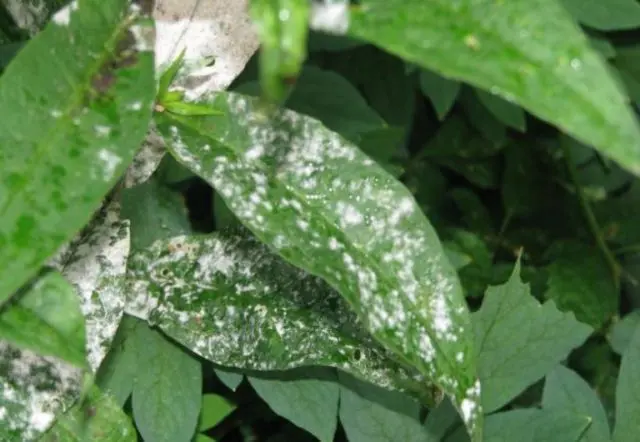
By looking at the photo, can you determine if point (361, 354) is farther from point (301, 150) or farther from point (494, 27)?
point (494, 27)

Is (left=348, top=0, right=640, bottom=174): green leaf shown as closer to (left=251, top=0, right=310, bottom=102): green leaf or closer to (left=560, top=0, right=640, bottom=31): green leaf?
(left=251, top=0, right=310, bottom=102): green leaf

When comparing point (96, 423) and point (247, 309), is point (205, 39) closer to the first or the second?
point (247, 309)

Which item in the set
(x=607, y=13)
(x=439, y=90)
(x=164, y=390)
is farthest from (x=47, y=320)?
(x=607, y=13)

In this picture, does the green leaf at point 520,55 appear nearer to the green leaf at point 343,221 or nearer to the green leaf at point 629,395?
the green leaf at point 343,221

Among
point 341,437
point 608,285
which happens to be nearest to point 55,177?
point 341,437

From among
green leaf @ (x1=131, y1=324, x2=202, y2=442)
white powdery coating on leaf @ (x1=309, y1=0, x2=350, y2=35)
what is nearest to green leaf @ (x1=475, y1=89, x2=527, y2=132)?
green leaf @ (x1=131, y1=324, x2=202, y2=442)

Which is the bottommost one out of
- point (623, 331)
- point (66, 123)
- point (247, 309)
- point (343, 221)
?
point (623, 331)

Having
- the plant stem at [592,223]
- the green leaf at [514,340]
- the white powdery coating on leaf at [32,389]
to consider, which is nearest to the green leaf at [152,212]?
the white powdery coating on leaf at [32,389]
